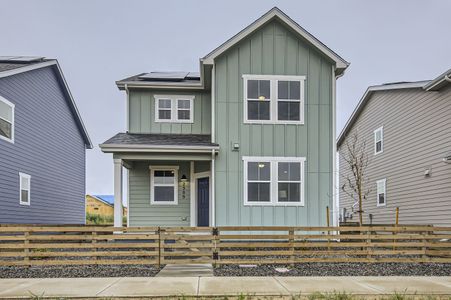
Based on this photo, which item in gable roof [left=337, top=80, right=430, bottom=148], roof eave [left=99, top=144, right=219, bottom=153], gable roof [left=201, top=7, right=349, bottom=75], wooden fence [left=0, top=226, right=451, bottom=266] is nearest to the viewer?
wooden fence [left=0, top=226, right=451, bottom=266]

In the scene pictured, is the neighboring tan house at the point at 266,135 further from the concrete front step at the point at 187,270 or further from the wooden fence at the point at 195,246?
the concrete front step at the point at 187,270

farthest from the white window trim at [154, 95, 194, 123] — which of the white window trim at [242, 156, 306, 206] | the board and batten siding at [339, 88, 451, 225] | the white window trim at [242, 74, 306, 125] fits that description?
the board and batten siding at [339, 88, 451, 225]

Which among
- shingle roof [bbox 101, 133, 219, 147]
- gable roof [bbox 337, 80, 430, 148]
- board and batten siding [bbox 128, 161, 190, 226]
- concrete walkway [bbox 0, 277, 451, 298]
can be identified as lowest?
concrete walkway [bbox 0, 277, 451, 298]

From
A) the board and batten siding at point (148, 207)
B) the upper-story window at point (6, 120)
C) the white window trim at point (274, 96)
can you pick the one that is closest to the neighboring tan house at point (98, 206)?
the board and batten siding at point (148, 207)

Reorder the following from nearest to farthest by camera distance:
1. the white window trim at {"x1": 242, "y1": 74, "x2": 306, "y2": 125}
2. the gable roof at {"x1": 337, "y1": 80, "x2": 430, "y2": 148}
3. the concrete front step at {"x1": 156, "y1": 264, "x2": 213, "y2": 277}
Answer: the concrete front step at {"x1": 156, "y1": 264, "x2": 213, "y2": 277} → the white window trim at {"x1": 242, "y1": 74, "x2": 306, "y2": 125} → the gable roof at {"x1": 337, "y1": 80, "x2": 430, "y2": 148}

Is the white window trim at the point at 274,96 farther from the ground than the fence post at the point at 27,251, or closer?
farther from the ground

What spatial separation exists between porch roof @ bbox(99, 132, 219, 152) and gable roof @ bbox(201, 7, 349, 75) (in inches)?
102

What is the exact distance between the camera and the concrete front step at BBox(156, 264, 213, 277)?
26.7ft

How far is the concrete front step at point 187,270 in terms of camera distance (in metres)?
8.13

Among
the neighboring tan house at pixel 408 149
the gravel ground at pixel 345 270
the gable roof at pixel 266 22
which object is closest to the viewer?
the gravel ground at pixel 345 270

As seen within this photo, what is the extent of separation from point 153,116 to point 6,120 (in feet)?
15.7

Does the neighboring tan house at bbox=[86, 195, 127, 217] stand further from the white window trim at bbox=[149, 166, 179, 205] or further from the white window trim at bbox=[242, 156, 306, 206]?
the white window trim at bbox=[242, 156, 306, 206]

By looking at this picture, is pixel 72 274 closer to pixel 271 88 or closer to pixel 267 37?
pixel 271 88

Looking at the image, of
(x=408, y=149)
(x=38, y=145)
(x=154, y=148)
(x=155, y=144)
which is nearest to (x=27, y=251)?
(x=154, y=148)
